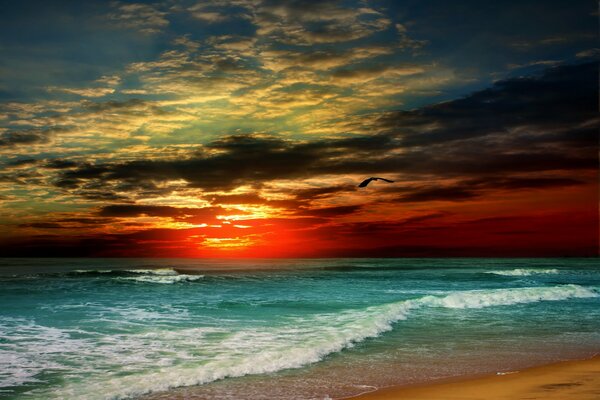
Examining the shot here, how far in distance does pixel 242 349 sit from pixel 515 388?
6034mm

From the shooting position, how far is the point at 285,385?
8.45 meters

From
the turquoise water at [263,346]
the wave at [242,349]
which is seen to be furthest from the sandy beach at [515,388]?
the wave at [242,349]

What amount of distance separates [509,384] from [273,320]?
32.5 ft

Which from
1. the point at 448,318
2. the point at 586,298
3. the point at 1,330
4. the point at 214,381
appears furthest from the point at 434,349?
the point at 586,298

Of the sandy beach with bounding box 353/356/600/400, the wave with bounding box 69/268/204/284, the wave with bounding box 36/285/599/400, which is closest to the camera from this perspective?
the sandy beach with bounding box 353/356/600/400

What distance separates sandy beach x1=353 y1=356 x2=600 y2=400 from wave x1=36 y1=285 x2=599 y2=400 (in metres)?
2.82

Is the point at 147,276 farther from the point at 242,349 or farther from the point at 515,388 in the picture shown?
the point at 515,388

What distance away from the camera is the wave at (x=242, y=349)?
8.52m

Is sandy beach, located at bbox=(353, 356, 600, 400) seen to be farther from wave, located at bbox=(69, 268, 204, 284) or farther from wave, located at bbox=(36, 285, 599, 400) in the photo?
wave, located at bbox=(69, 268, 204, 284)

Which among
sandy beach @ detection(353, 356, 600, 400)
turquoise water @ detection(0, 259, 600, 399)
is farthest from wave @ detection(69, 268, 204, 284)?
sandy beach @ detection(353, 356, 600, 400)

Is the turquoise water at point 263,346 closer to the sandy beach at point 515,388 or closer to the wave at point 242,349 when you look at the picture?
the wave at point 242,349

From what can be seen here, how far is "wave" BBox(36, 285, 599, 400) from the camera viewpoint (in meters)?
8.52

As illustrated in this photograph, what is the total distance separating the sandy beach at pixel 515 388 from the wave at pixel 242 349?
9.25 feet

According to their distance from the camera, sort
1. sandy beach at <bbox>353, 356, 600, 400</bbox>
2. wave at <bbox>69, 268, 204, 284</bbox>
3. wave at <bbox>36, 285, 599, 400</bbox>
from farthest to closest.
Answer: wave at <bbox>69, 268, 204, 284</bbox>
wave at <bbox>36, 285, 599, 400</bbox>
sandy beach at <bbox>353, 356, 600, 400</bbox>
